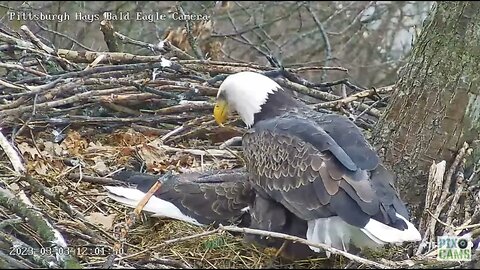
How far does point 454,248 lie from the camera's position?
3084 millimetres

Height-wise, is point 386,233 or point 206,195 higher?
point 386,233

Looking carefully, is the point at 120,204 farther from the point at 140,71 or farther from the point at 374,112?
the point at 374,112

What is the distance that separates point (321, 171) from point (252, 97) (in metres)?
0.77

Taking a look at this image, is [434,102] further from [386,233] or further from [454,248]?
[386,233]

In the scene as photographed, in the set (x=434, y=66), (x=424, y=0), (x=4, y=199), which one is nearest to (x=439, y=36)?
(x=434, y=66)

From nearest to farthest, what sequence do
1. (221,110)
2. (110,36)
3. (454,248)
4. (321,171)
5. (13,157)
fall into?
(454,248)
(321,171)
(13,157)
(221,110)
(110,36)

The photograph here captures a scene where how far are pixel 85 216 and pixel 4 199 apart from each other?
2.03ft

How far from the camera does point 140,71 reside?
15.0 ft

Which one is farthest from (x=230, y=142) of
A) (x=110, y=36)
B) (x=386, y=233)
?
(x=386, y=233)

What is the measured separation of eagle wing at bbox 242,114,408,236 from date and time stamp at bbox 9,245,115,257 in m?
0.73

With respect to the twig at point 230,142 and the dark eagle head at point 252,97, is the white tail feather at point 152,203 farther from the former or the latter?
the twig at point 230,142

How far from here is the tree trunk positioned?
11.8 feet

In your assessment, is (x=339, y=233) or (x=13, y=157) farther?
(x=13, y=157)

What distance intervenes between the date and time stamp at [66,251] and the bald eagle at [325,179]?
0.69 m
